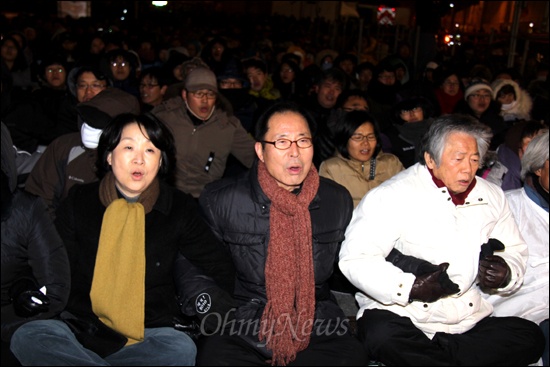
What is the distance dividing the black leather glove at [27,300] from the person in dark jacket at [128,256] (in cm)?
8

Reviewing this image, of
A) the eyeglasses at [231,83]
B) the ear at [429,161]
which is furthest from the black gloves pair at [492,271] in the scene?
the eyeglasses at [231,83]

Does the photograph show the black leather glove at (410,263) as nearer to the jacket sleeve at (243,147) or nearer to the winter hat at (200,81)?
the jacket sleeve at (243,147)

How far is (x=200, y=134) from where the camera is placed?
17.8 feet

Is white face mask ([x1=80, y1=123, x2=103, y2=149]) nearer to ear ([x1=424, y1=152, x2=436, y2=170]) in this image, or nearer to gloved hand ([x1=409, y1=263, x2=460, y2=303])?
ear ([x1=424, y1=152, x2=436, y2=170])

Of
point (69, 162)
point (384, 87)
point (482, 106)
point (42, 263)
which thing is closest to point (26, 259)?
point (42, 263)

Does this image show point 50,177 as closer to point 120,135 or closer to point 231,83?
point 120,135

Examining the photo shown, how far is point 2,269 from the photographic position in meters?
3.19

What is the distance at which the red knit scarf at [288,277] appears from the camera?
11.0ft

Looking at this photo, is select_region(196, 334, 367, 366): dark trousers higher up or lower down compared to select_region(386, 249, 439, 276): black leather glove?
lower down

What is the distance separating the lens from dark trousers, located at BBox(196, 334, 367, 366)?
3186mm

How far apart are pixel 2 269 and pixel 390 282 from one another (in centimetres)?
206

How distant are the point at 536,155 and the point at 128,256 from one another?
2.63 m

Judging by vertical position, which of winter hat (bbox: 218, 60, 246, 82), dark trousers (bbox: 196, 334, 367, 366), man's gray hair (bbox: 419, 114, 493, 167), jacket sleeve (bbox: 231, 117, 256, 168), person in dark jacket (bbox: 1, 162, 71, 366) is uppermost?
winter hat (bbox: 218, 60, 246, 82)

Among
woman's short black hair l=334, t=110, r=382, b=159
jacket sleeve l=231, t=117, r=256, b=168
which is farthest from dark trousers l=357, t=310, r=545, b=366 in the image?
jacket sleeve l=231, t=117, r=256, b=168
